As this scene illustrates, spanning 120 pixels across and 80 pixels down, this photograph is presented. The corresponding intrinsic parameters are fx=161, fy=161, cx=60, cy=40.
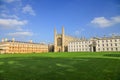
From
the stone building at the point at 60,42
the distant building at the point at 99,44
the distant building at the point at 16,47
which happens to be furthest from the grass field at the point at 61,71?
the stone building at the point at 60,42

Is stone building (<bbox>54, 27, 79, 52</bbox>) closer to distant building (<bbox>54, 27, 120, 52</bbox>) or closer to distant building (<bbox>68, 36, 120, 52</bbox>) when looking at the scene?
distant building (<bbox>54, 27, 120, 52</bbox>)

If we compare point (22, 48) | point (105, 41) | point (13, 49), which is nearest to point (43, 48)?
point (22, 48)

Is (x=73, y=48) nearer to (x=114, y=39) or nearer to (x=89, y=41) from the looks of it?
(x=89, y=41)

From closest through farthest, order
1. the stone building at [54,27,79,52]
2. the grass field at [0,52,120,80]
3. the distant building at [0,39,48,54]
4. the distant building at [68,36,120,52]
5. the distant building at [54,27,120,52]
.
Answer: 1. the grass field at [0,52,120,80]
2. the distant building at [68,36,120,52]
3. the distant building at [54,27,120,52]
4. the distant building at [0,39,48,54]
5. the stone building at [54,27,79,52]

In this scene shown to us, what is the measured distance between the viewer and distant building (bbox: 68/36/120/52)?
8756cm

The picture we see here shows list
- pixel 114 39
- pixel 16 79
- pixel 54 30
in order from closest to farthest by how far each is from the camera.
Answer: pixel 16 79 → pixel 114 39 → pixel 54 30

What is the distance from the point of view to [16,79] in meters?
8.11

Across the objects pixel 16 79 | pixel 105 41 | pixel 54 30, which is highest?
pixel 54 30

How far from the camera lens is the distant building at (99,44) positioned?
87562 mm

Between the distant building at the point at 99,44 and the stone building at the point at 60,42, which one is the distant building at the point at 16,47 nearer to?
the stone building at the point at 60,42

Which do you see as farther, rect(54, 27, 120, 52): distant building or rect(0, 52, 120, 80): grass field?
rect(54, 27, 120, 52): distant building

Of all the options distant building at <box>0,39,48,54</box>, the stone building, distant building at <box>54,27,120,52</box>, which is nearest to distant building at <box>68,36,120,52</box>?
distant building at <box>54,27,120,52</box>

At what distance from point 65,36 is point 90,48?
3346 cm

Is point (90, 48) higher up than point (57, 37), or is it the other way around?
point (57, 37)
